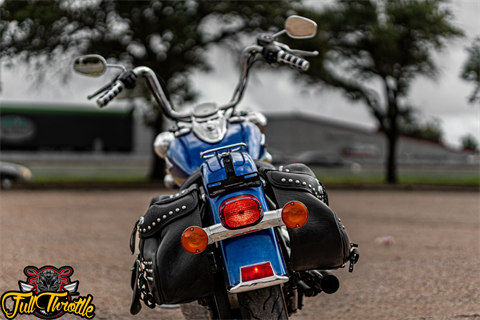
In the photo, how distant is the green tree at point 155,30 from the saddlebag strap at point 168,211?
14.5 m

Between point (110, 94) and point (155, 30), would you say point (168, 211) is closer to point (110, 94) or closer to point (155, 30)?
point (110, 94)

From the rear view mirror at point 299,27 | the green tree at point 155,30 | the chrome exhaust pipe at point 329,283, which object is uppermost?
the rear view mirror at point 299,27

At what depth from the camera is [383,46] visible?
20406 millimetres

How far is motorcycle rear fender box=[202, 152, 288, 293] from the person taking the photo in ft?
6.38

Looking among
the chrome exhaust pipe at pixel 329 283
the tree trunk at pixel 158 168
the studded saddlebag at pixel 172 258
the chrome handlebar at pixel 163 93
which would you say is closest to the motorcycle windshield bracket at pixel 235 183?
the studded saddlebag at pixel 172 258

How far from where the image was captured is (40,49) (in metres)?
16.3

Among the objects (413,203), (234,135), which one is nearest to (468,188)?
(413,203)

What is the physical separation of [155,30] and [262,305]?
671 inches

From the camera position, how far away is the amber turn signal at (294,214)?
6.55 feet

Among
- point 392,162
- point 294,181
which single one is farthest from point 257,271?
point 392,162

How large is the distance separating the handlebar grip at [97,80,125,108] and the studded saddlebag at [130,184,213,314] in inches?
34.4

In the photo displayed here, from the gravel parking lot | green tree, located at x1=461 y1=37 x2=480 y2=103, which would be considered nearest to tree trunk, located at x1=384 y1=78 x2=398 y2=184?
the gravel parking lot

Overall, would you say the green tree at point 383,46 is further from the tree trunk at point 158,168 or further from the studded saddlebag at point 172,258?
the studded saddlebag at point 172,258

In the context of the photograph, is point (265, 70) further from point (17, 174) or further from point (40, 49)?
point (17, 174)
